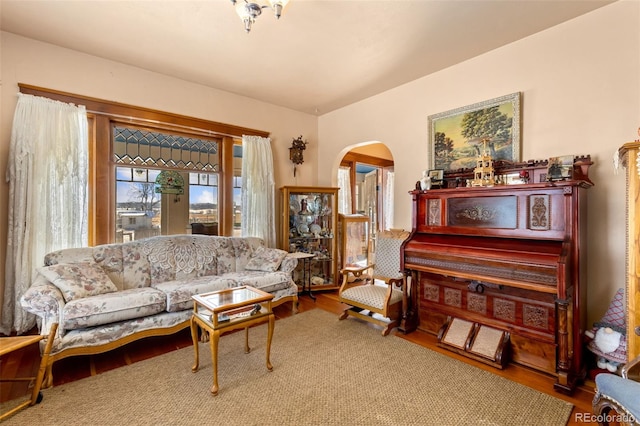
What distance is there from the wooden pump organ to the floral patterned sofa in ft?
5.57

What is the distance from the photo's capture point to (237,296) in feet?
8.17

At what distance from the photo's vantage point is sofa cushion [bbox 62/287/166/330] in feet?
7.59

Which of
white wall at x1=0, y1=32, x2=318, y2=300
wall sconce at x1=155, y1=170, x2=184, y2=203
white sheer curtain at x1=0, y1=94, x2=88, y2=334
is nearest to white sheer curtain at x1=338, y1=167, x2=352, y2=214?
white wall at x1=0, y1=32, x2=318, y2=300

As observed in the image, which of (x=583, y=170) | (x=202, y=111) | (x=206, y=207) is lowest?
(x=206, y=207)

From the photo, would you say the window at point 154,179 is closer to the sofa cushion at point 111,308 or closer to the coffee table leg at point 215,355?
the sofa cushion at point 111,308

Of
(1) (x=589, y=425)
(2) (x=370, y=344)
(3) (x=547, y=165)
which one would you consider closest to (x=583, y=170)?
(3) (x=547, y=165)

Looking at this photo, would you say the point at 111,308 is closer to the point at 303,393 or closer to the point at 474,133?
the point at 303,393

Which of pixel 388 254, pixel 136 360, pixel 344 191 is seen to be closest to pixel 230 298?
pixel 136 360

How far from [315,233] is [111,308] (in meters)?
2.97

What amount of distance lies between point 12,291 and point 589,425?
475 cm

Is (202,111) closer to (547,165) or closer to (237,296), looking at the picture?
(237,296)

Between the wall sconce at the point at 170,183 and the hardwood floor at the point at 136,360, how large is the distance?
5.88 feet

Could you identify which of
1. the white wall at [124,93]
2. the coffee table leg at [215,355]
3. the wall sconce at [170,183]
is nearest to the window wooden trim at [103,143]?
the white wall at [124,93]

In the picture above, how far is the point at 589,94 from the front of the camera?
2502mm
